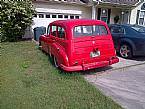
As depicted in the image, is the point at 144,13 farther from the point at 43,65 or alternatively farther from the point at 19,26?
the point at 43,65

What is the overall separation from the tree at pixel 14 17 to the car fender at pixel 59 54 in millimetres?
5735

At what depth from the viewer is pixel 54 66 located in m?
7.51

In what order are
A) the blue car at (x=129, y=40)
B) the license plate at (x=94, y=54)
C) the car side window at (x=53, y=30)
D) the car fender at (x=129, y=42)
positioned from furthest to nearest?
the car fender at (x=129, y=42), the blue car at (x=129, y=40), the car side window at (x=53, y=30), the license plate at (x=94, y=54)

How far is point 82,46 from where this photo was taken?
21.1 feet

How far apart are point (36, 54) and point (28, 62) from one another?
1.42m

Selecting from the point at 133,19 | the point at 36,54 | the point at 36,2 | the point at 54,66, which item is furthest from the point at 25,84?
the point at 133,19

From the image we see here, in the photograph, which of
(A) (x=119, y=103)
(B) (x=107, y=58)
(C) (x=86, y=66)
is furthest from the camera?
(B) (x=107, y=58)

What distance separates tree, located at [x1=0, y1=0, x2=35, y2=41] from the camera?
11938mm

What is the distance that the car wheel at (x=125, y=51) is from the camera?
902 centimetres

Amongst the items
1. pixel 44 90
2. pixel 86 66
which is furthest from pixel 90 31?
pixel 44 90

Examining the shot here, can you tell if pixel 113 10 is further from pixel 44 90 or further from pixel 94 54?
pixel 44 90

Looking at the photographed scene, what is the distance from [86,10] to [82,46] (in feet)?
34.4

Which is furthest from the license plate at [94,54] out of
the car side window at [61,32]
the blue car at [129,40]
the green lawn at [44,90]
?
the blue car at [129,40]

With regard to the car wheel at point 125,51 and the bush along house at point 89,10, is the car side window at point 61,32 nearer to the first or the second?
the car wheel at point 125,51
